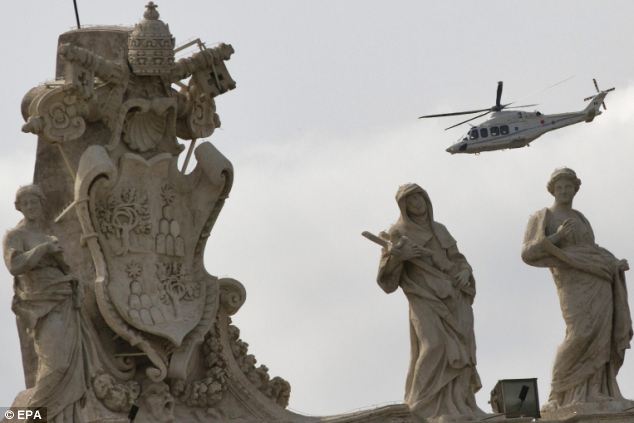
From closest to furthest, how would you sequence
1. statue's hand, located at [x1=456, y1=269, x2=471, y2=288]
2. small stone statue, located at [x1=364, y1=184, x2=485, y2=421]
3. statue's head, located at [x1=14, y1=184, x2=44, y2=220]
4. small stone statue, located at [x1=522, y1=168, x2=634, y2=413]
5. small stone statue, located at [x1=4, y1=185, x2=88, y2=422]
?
small stone statue, located at [x1=4, y1=185, x2=88, y2=422] → statue's head, located at [x1=14, y1=184, x2=44, y2=220] → small stone statue, located at [x1=364, y1=184, x2=485, y2=421] → small stone statue, located at [x1=522, y1=168, x2=634, y2=413] → statue's hand, located at [x1=456, y1=269, x2=471, y2=288]

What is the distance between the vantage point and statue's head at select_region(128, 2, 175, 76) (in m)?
38.4

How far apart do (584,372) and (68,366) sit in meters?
5.42

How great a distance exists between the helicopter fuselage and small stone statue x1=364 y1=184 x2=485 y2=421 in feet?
32.8

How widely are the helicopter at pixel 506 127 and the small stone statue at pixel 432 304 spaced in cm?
934

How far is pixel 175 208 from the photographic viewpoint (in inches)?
1518

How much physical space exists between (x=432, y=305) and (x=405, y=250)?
0.64m

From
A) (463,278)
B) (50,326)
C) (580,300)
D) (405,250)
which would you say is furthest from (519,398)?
(50,326)

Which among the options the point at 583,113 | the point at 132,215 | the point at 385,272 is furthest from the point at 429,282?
the point at 583,113

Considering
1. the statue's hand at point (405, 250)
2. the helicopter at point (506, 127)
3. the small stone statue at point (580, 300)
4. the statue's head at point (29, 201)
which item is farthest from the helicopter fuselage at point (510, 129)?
the statue's head at point (29, 201)

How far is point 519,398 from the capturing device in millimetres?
37969


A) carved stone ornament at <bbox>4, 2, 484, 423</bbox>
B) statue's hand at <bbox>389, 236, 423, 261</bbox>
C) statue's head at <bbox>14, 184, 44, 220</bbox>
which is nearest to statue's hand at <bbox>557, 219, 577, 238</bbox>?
statue's hand at <bbox>389, 236, 423, 261</bbox>

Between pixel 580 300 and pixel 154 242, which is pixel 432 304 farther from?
pixel 154 242

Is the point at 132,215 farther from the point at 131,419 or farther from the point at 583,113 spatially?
the point at 583,113

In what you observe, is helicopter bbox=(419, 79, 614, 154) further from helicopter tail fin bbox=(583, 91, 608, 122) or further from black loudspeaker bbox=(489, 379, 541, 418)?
black loudspeaker bbox=(489, 379, 541, 418)
